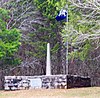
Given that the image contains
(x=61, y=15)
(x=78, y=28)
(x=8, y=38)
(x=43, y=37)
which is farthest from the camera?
→ (x=43, y=37)

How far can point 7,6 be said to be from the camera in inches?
690

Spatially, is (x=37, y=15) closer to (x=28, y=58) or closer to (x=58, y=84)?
(x=28, y=58)

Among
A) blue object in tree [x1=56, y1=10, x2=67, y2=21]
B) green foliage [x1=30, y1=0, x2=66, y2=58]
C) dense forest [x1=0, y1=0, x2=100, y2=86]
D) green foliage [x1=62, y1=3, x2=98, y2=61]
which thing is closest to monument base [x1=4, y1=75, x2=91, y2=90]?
dense forest [x1=0, y1=0, x2=100, y2=86]

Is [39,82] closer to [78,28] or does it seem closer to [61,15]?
[78,28]

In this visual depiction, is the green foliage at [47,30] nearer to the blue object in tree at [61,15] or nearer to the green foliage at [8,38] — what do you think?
the blue object in tree at [61,15]

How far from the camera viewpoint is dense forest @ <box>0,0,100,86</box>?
13.6m

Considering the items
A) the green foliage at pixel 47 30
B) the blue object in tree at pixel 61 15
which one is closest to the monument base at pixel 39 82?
the blue object in tree at pixel 61 15

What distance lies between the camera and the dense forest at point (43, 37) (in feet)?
44.8

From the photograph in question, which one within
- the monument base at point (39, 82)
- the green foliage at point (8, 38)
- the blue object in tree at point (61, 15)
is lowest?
the monument base at point (39, 82)

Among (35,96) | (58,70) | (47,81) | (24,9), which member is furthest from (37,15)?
(35,96)

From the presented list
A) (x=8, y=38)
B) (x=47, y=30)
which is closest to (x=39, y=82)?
(x=8, y=38)

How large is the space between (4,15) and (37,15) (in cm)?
359

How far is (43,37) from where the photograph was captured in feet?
60.6

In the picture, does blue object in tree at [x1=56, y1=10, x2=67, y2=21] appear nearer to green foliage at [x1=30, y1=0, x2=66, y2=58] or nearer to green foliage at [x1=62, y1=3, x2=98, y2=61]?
green foliage at [x1=30, y1=0, x2=66, y2=58]
